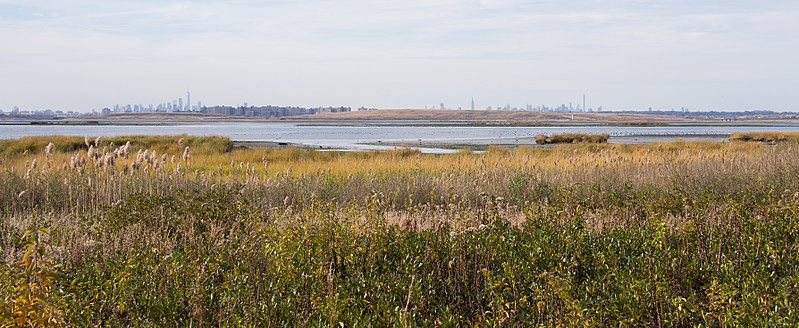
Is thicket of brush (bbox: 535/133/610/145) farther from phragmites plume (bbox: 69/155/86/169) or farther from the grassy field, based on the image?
phragmites plume (bbox: 69/155/86/169)

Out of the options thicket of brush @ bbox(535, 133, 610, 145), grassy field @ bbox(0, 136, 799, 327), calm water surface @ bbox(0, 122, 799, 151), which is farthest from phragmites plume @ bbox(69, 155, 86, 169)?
thicket of brush @ bbox(535, 133, 610, 145)

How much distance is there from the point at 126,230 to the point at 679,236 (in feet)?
21.2

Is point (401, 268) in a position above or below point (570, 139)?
above

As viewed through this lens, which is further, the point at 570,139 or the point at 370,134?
the point at 370,134

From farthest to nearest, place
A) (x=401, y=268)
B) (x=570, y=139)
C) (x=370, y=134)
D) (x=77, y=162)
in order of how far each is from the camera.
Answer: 1. (x=370, y=134)
2. (x=570, y=139)
3. (x=77, y=162)
4. (x=401, y=268)

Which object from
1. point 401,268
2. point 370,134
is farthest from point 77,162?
point 370,134

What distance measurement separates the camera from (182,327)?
19.2ft

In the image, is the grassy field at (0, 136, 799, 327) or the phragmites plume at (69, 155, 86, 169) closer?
the grassy field at (0, 136, 799, 327)

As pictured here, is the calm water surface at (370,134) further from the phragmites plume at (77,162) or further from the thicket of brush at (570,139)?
the phragmites plume at (77,162)

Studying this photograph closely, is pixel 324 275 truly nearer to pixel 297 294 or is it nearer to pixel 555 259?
pixel 297 294

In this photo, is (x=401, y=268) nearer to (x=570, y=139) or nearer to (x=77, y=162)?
(x=77, y=162)

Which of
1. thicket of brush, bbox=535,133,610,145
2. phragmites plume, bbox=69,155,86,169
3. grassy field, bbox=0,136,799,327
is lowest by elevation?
thicket of brush, bbox=535,133,610,145

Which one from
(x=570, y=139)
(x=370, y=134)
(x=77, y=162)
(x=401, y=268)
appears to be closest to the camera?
(x=401, y=268)

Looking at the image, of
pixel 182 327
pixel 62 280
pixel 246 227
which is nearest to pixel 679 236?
pixel 246 227
